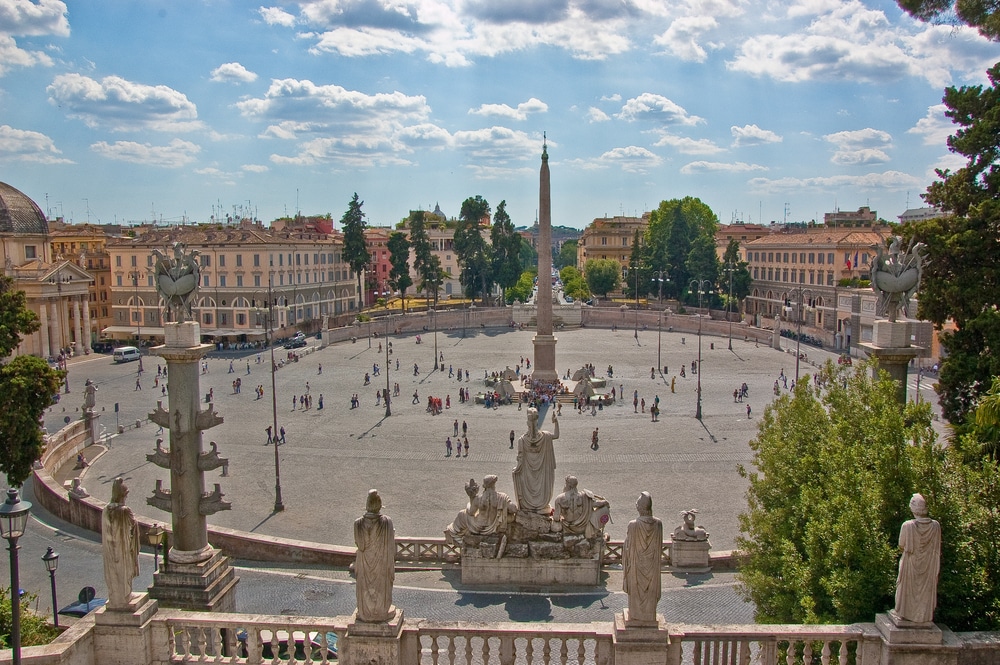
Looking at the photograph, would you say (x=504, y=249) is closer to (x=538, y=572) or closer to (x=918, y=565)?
(x=538, y=572)

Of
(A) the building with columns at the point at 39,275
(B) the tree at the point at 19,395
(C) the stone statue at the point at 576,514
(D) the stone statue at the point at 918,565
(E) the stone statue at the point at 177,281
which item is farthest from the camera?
(A) the building with columns at the point at 39,275

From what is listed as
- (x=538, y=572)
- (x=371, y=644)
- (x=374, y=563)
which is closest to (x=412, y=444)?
(x=538, y=572)

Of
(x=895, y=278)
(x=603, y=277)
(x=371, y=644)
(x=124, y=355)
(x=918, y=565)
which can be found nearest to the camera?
(x=918, y=565)

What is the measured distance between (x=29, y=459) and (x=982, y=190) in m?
23.4

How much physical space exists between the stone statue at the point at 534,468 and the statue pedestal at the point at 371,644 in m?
6.72

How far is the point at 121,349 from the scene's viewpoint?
52.7m

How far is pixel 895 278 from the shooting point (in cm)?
1174

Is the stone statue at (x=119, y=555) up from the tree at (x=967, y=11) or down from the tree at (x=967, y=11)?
down

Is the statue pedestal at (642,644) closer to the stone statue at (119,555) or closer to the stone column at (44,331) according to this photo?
the stone statue at (119,555)

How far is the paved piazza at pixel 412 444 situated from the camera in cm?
2141

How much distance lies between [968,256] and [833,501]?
437 inches

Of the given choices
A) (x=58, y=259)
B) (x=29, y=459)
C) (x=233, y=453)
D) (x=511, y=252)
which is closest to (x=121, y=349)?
(x=58, y=259)

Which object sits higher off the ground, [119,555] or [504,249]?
[504,249]

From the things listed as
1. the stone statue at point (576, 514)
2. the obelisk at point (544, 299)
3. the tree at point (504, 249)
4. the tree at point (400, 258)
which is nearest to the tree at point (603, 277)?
the tree at point (504, 249)
